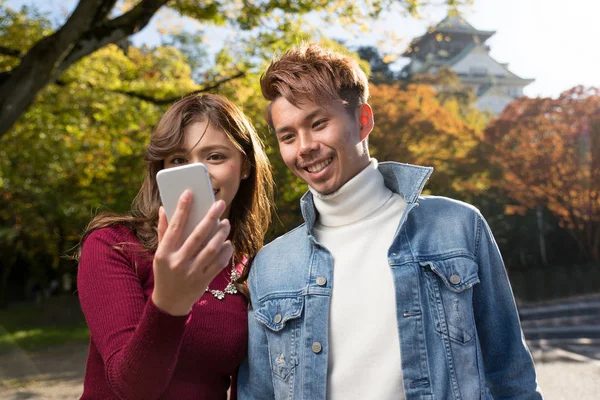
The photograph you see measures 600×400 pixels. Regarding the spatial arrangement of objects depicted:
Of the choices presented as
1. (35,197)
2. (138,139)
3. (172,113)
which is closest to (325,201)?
(172,113)

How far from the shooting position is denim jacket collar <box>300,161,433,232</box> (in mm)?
1987

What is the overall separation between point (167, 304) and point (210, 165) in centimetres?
73

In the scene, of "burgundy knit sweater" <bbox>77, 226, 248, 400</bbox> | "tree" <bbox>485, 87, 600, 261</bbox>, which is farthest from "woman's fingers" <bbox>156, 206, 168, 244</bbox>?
"tree" <bbox>485, 87, 600, 261</bbox>

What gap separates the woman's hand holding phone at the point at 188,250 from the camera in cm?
133

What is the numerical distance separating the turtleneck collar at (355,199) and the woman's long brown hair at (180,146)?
1.15ft

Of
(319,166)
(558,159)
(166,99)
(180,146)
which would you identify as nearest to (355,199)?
(319,166)

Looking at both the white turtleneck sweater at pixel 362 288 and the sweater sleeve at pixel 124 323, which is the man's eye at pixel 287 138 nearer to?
the white turtleneck sweater at pixel 362 288

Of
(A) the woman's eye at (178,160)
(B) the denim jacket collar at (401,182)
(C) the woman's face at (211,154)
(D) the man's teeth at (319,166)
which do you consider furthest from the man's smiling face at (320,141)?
(A) the woman's eye at (178,160)

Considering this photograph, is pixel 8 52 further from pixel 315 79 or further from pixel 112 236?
pixel 315 79

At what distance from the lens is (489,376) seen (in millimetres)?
1901

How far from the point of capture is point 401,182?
6.71ft

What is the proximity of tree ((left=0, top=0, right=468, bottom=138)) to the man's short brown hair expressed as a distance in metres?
6.14

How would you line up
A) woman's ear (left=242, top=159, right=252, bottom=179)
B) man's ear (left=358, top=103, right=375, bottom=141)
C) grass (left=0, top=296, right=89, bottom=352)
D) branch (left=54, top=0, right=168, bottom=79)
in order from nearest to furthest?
man's ear (left=358, top=103, right=375, bottom=141) < woman's ear (left=242, top=159, right=252, bottom=179) < branch (left=54, top=0, right=168, bottom=79) < grass (left=0, top=296, right=89, bottom=352)

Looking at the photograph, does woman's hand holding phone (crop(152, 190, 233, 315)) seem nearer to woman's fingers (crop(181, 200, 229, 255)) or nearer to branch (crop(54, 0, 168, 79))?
woman's fingers (crop(181, 200, 229, 255))
